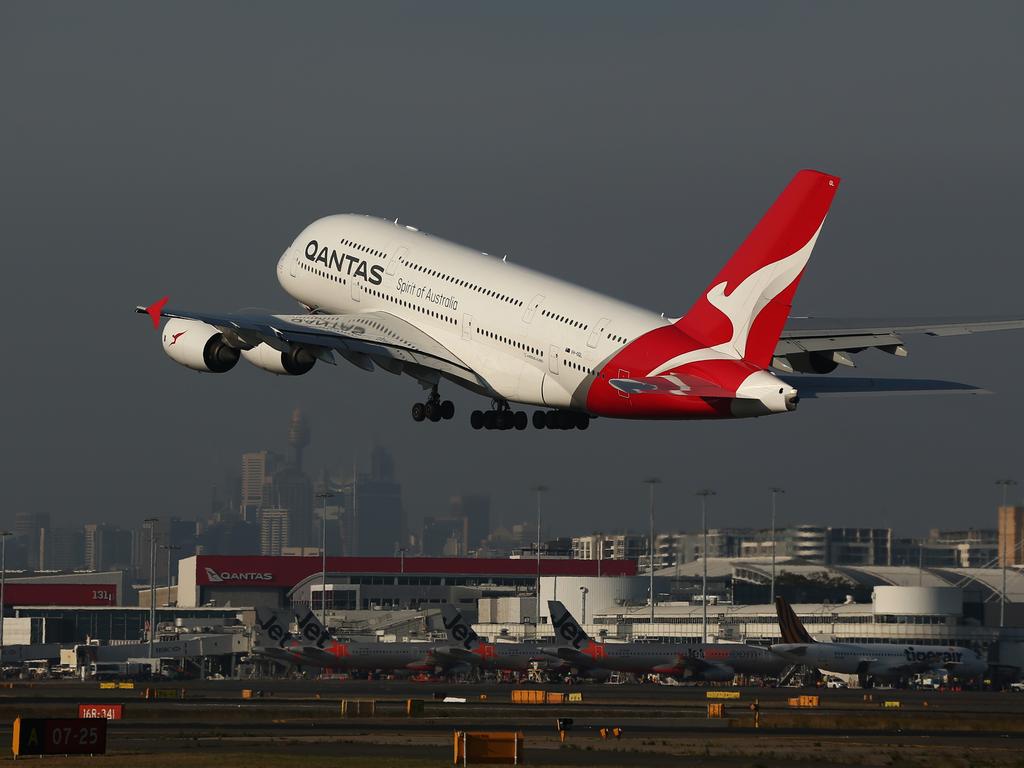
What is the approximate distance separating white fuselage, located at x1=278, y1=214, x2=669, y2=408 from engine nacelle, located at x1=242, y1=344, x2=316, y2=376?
4387mm

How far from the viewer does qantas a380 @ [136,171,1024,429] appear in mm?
62844

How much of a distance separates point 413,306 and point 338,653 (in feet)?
162

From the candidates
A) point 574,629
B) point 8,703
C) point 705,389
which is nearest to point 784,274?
point 705,389

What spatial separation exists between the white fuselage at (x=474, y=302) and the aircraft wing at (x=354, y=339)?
50cm

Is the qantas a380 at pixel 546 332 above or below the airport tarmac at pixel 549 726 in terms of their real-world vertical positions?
above

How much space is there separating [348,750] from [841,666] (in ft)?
230

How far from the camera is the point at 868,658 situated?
402ft

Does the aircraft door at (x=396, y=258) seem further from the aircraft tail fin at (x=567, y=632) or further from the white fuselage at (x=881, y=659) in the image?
the white fuselage at (x=881, y=659)

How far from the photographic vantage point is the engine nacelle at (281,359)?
75625 millimetres

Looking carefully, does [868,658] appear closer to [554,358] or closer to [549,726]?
[549,726]

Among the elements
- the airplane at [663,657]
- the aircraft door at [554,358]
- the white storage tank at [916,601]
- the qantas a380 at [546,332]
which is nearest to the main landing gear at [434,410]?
the qantas a380 at [546,332]

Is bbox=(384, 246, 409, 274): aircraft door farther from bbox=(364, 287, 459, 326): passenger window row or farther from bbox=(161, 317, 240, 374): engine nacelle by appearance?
bbox=(161, 317, 240, 374): engine nacelle

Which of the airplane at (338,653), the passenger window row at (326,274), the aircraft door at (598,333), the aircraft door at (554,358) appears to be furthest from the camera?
the airplane at (338,653)

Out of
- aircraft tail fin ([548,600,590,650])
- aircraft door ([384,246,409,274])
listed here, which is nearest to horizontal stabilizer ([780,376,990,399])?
aircraft door ([384,246,409,274])
